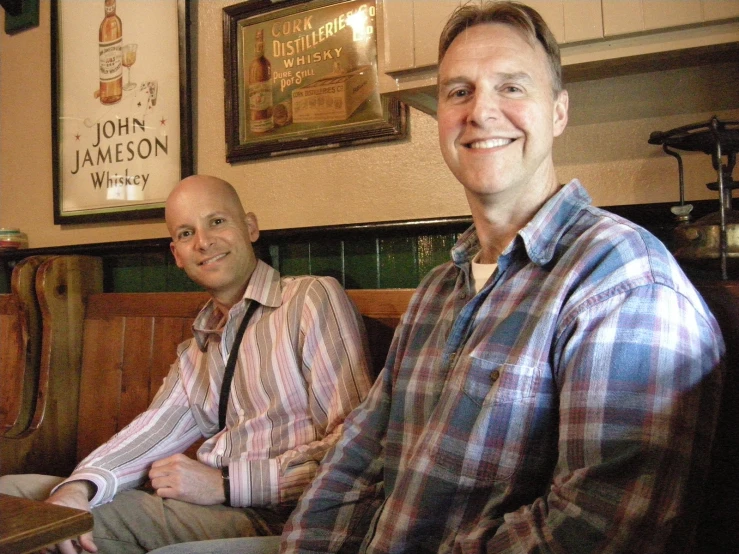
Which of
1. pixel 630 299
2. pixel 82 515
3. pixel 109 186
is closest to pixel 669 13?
pixel 630 299

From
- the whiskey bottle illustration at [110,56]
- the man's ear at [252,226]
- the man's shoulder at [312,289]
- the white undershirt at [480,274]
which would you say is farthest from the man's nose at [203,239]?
the whiskey bottle illustration at [110,56]

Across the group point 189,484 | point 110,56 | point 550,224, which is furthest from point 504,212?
point 110,56

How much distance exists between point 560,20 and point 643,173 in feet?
1.67

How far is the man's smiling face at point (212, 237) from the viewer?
5.90 ft

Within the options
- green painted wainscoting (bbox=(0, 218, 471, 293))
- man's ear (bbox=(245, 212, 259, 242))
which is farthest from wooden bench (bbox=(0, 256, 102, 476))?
man's ear (bbox=(245, 212, 259, 242))

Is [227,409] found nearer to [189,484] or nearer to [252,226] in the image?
[189,484]

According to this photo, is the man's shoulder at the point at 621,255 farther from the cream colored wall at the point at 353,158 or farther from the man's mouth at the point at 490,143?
the cream colored wall at the point at 353,158

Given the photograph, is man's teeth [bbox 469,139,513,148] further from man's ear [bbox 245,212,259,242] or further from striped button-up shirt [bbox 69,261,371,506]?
man's ear [bbox 245,212,259,242]

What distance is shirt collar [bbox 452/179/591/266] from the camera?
995 mm

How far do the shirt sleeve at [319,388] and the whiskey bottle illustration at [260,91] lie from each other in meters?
0.79

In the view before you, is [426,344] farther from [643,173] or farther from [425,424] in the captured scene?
[643,173]

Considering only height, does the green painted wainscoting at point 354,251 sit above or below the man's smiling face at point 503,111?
below

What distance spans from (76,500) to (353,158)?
1262 millimetres

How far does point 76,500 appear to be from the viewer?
1.52 m
